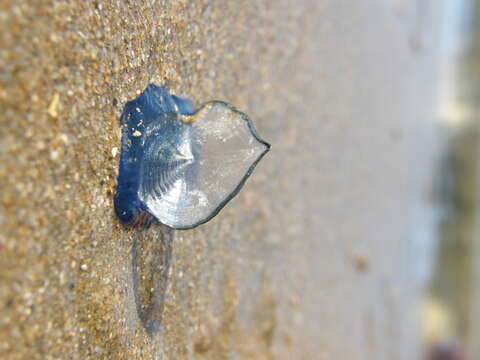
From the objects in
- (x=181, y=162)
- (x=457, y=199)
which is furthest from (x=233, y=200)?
(x=457, y=199)

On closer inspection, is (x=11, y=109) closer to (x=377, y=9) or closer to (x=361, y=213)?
(x=361, y=213)

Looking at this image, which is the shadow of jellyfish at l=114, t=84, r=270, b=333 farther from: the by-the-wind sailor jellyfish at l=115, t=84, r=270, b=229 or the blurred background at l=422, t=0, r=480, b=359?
the blurred background at l=422, t=0, r=480, b=359

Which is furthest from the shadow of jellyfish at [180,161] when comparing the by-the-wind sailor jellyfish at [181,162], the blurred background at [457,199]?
the blurred background at [457,199]

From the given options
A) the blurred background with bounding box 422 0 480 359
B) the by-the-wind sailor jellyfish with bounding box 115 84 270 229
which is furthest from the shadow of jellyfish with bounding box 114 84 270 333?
the blurred background with bounding box 422 0 480 359

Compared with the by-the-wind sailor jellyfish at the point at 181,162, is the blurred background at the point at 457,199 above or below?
below

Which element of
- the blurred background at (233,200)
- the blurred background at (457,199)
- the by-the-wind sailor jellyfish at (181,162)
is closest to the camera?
the blurred background at (233,200)

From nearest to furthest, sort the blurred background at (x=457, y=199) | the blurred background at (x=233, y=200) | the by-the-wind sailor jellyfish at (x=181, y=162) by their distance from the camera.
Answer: the blurred background at (x=233, y=200)
the by-the-wind sailor jellyfish at (x=181, y=162)
the blurred background at (x=457, y=199)

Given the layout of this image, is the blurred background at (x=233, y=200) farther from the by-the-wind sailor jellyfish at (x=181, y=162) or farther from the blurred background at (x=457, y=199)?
the blurred background at (x=457, y=199)

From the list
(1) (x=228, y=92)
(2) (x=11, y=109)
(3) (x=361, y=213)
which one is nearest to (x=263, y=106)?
(1) (x=228, y=92)

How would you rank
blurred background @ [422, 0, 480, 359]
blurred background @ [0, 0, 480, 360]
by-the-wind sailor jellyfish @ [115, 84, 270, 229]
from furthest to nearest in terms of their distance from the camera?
blurred background @ [422, 0, 480, 359], by-the-wind sailor jellyfish @ [115, 84, 270, 229], blurred background @ [0, 0, 480, 360]
